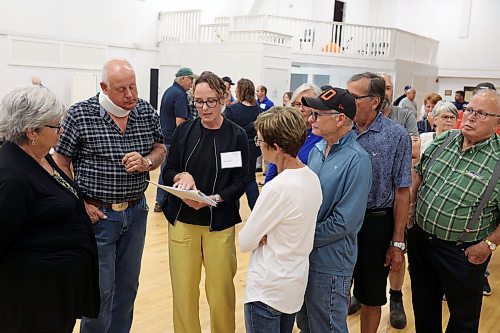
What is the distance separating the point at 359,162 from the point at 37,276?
1300 mm

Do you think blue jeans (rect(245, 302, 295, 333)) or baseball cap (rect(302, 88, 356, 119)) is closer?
blue jeans (rect(245, 302, 295, 333))

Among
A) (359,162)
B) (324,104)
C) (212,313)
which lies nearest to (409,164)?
(359,162)

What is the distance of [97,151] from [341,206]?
1126mm

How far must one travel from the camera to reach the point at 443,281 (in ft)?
7.73

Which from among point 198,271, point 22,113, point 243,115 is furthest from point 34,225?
point 243,115

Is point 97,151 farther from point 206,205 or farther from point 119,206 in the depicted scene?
point 206,205

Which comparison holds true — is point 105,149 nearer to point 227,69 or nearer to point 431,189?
point 431,189

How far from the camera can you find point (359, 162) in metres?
1.96

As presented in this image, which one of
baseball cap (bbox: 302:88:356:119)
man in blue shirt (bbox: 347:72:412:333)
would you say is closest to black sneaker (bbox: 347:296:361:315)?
man in blue shirt (bbox: 347:72:412:333)

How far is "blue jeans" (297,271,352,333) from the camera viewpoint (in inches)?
78.0

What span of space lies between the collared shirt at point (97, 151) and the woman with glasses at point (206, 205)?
28 cm

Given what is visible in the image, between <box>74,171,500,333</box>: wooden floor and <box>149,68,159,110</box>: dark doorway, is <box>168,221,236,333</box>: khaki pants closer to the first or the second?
<box>74,171,500,333</box>: wooden floor

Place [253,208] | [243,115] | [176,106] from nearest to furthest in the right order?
1. [253,208]
2. [243,115]
3. [176,106]

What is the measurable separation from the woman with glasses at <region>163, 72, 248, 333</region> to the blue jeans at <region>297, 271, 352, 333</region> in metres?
0.59
